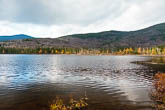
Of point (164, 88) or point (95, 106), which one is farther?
point (164, 88)

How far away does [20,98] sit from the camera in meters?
21.0

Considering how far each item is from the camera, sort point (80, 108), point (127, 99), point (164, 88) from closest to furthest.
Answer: point (80, 108) < point (127, 99) < point (164, 88)

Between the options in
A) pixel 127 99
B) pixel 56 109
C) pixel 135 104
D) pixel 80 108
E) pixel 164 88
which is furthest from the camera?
pixel 164 88

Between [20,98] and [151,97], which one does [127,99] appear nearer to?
[151,97]

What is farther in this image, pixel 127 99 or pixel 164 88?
pixel 164 88

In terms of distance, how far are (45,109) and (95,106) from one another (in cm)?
617

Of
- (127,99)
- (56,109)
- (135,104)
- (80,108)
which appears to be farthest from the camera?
(127,99)

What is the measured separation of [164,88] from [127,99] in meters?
8.72

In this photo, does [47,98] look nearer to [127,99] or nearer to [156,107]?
[127,99]

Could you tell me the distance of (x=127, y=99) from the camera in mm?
20281

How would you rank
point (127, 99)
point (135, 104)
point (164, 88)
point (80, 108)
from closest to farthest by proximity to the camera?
point (80, 108) < point (135, 104) < point (127, 99) < point (164, 88)

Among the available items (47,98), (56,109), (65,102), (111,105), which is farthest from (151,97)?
(47,98)

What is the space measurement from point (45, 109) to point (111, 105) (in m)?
8.34

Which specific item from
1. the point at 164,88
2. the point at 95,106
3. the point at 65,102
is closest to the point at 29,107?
the point at 65,102
